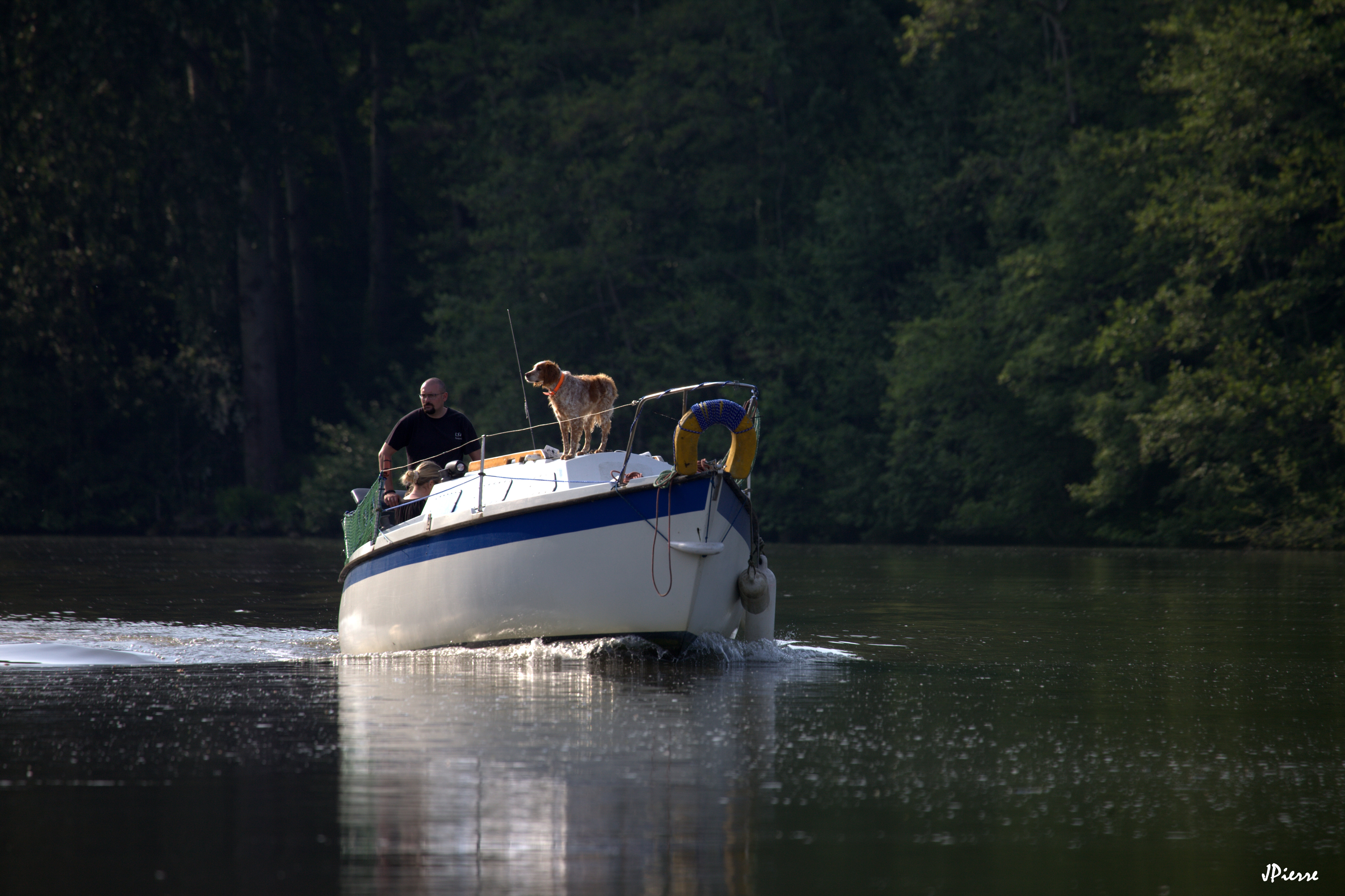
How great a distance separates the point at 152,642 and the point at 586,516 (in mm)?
3916

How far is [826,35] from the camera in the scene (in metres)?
39.5

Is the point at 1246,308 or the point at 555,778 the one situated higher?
the point at 1246,308

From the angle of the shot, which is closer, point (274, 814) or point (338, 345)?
point (274, 814)

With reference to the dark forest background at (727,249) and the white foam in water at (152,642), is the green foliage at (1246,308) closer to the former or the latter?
the dark forest background at (727,249)

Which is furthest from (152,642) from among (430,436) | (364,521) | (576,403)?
(576,403)

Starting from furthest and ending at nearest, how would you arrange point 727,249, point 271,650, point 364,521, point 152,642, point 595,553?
1. point 727,249
2. point 364,521
3. point 152,642
4. point 271,650
5. point 595,553

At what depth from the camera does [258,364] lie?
3950cm

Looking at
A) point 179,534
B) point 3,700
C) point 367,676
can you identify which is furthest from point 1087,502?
point 3,700

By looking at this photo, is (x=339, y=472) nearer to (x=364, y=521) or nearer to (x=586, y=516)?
(x=364, y=521)

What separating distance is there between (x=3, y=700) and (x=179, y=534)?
3046 cm

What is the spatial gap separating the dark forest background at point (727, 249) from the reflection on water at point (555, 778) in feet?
68.9

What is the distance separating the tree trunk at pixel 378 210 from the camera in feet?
145

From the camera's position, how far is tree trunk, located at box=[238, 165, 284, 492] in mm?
39312

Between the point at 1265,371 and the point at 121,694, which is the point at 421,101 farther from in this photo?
the point at 121,694
